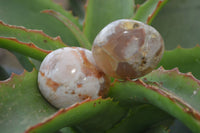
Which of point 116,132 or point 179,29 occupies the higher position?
point 179,29

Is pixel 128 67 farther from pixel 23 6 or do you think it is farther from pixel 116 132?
pixel 23 6

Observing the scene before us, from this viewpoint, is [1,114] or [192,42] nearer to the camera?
[1,114]

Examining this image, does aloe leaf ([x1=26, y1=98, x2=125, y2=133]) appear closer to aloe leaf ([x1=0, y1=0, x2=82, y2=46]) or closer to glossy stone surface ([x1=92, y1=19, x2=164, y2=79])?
glossy stone surface ([x1=92, y1=19, x2=164, y2=79])

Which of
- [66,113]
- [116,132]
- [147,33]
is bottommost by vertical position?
[116,132]

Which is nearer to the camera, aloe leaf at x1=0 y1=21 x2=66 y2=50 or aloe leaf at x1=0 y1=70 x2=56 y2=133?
aloe leaf at x1=0 y1=70 x2=56 y2=133

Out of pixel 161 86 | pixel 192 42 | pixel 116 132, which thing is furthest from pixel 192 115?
pixel 192 42

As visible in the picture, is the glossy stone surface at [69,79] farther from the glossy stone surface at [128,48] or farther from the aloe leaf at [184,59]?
the aloe leaf at [184,59]

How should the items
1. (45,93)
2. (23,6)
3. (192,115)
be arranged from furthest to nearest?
(23,6)
(45,93)
(192,115)

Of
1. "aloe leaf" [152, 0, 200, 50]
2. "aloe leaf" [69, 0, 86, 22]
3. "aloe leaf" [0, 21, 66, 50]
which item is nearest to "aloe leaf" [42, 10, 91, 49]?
"aloe leaf" [0, 21, 66, 50]
